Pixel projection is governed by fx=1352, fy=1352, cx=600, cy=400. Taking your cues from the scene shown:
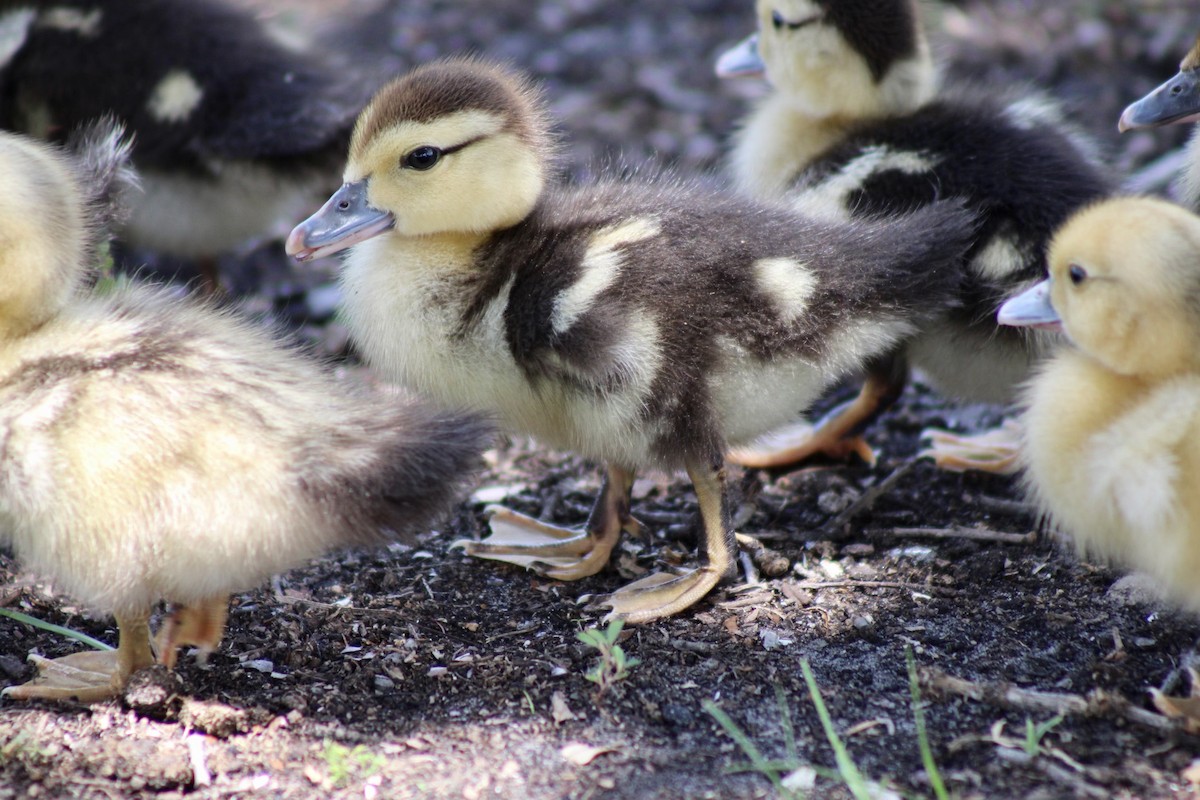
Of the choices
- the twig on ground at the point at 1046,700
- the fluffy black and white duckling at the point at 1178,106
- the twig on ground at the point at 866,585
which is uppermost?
the fluffy black and white duckling at the point at 1178,106

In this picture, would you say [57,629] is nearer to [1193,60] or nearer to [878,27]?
[878,27]

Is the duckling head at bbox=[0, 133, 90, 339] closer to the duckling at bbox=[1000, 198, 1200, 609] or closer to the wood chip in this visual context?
the wood chip

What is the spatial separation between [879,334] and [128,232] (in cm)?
251

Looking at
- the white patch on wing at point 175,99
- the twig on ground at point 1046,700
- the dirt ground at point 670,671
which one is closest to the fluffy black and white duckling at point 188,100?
the white patch on wing at point 175,99

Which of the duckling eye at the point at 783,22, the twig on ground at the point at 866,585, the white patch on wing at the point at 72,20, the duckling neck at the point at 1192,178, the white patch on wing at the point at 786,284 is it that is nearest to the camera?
the white patch on wing at the point at 786,284

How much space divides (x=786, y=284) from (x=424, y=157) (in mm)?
792

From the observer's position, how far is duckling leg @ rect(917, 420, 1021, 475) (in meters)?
3.38

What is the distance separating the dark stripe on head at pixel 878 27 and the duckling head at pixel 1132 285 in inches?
48.4

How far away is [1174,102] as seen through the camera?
319cm

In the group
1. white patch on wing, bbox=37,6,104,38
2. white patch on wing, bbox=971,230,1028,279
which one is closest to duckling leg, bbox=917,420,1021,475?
white patch on wing, bbox=971,230,1028,279

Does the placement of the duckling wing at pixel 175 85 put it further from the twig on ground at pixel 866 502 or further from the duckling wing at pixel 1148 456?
the duckling wing at pixel 1148 456

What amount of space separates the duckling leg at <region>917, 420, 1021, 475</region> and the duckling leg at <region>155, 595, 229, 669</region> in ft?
5.94

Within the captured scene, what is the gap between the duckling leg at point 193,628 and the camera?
252 centimetres

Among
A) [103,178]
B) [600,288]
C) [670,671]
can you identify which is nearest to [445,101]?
[600,288]
